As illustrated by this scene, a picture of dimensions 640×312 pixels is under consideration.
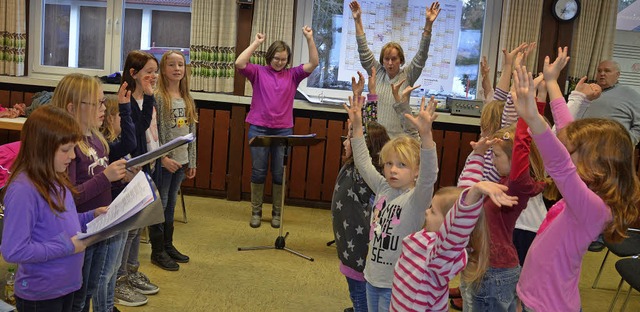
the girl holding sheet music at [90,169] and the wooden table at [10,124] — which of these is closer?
the girl holding sheet music at [90,169]

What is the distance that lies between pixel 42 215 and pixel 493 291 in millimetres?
1684

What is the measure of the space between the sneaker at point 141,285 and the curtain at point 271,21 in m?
2.79

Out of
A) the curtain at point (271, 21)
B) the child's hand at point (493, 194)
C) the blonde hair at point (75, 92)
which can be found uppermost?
the curtain at point (271, 21)

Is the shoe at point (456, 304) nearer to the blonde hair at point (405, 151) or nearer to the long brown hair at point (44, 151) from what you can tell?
the blonde hair at point (405, 151)

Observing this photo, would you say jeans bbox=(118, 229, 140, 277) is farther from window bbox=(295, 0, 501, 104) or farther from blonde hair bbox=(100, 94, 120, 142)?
window bbox=(295, 0, 501, 104)

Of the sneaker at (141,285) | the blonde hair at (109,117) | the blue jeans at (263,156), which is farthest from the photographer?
the blue jeans at (263,156)

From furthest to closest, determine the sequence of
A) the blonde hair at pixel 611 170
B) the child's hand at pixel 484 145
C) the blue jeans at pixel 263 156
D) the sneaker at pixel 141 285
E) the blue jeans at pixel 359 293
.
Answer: the blue jeans at pixel 263 156, the sneaker at pixel 141 285, the blue jeans at pixel 359 293, the child's hand at pixel 484 145, the blonde hair at pixel 611 170

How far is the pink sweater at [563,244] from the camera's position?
1973 mm

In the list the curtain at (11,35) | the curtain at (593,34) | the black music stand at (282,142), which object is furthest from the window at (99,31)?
the curtain at (593,34)

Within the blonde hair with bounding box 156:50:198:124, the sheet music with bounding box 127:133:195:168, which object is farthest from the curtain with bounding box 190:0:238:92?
the sheet music with bounding box 127:133:195:168

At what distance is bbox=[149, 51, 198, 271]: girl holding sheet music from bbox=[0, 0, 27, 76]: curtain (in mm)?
2966

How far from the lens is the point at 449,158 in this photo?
6.10 m

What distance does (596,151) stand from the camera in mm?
2094

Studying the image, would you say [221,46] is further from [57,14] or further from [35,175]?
[35,175]
